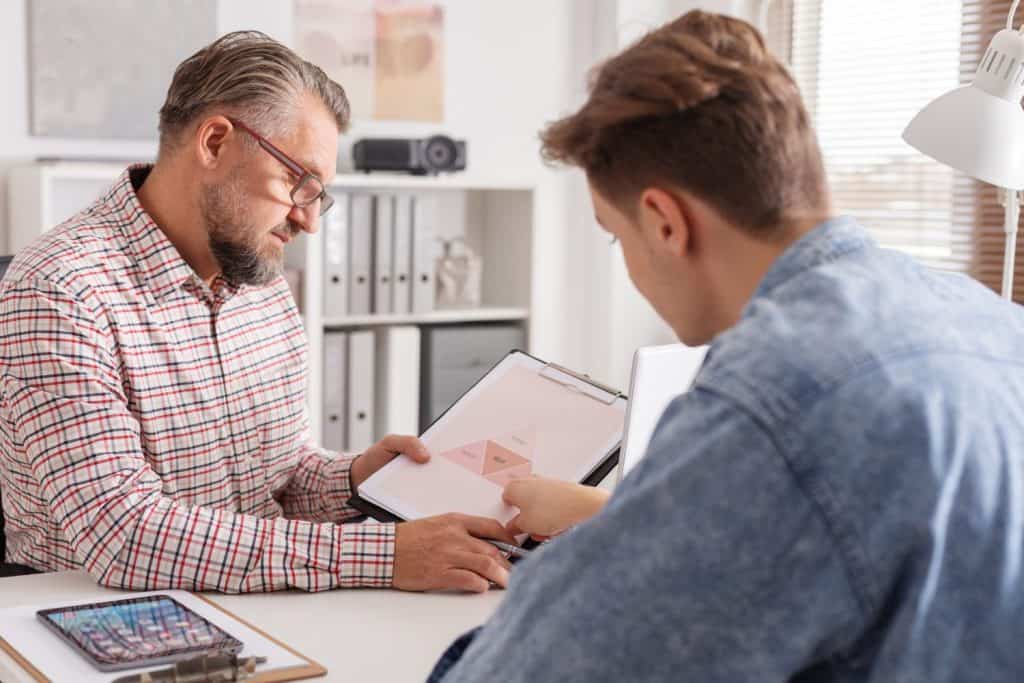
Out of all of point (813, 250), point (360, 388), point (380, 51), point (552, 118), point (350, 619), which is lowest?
point (360, 388)

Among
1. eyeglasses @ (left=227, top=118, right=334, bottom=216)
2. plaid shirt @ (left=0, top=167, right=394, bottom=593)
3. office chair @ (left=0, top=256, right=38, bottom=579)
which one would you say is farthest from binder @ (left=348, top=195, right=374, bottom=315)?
office chair @ (left=0, top=256, right=38, bottom=579)

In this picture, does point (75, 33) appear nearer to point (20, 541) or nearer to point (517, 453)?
point (20, 541)

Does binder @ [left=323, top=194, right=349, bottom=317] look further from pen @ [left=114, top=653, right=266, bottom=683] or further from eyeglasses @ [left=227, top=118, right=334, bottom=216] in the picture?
pen @ [left=114, top=653, right=266, bottom=683]

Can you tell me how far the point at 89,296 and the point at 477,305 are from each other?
96.7 inches

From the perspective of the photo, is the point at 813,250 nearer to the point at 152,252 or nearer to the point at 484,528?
the point at 484,528

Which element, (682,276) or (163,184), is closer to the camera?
(682,276)

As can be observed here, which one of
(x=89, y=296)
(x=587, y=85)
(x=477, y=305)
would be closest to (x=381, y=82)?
(x=477, y=305)

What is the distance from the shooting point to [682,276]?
93 centimetres

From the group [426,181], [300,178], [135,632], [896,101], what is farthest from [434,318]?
[135,632]

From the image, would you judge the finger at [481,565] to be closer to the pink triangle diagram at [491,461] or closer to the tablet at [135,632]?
the pink triangle diagram at [491,461]

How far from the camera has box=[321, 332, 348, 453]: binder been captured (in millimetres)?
3701

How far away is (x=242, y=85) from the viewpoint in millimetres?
1839

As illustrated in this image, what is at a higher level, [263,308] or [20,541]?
[263,308]

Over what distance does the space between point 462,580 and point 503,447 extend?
0.22m
